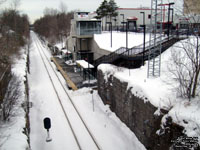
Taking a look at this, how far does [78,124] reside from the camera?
15180 mm

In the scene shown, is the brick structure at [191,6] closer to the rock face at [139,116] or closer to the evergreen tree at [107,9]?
the rock face at [139,116]

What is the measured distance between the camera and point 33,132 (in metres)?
14.3

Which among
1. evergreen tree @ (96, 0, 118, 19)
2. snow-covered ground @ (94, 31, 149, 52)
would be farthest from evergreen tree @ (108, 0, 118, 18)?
snow-covered ground @ (94, 31, 149, 52)

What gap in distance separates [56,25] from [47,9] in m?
61.2

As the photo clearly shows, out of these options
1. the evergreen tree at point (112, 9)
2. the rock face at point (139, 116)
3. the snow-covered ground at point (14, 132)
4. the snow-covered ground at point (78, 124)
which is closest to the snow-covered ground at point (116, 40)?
the snow-covered ground at point (78, 124)

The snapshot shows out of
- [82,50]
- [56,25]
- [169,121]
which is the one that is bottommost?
[169,121]

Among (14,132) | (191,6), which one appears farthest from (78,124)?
(191,6)

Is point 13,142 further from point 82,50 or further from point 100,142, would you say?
point 82,50

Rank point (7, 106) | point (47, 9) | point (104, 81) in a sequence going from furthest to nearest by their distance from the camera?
point (47, 9) → point (104, 81) → point (7, 106)

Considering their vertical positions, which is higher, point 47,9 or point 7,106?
point 47,9

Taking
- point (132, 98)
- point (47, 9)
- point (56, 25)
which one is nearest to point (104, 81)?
point (132, 98)

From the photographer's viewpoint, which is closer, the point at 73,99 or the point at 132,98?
the point at 132,98

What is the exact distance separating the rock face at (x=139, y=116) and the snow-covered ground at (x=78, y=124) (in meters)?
0.61

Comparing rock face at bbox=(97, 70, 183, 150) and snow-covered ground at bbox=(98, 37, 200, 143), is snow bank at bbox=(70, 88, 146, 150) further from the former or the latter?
snow-covered ground at bbox=(98, 37, 200, 143)
